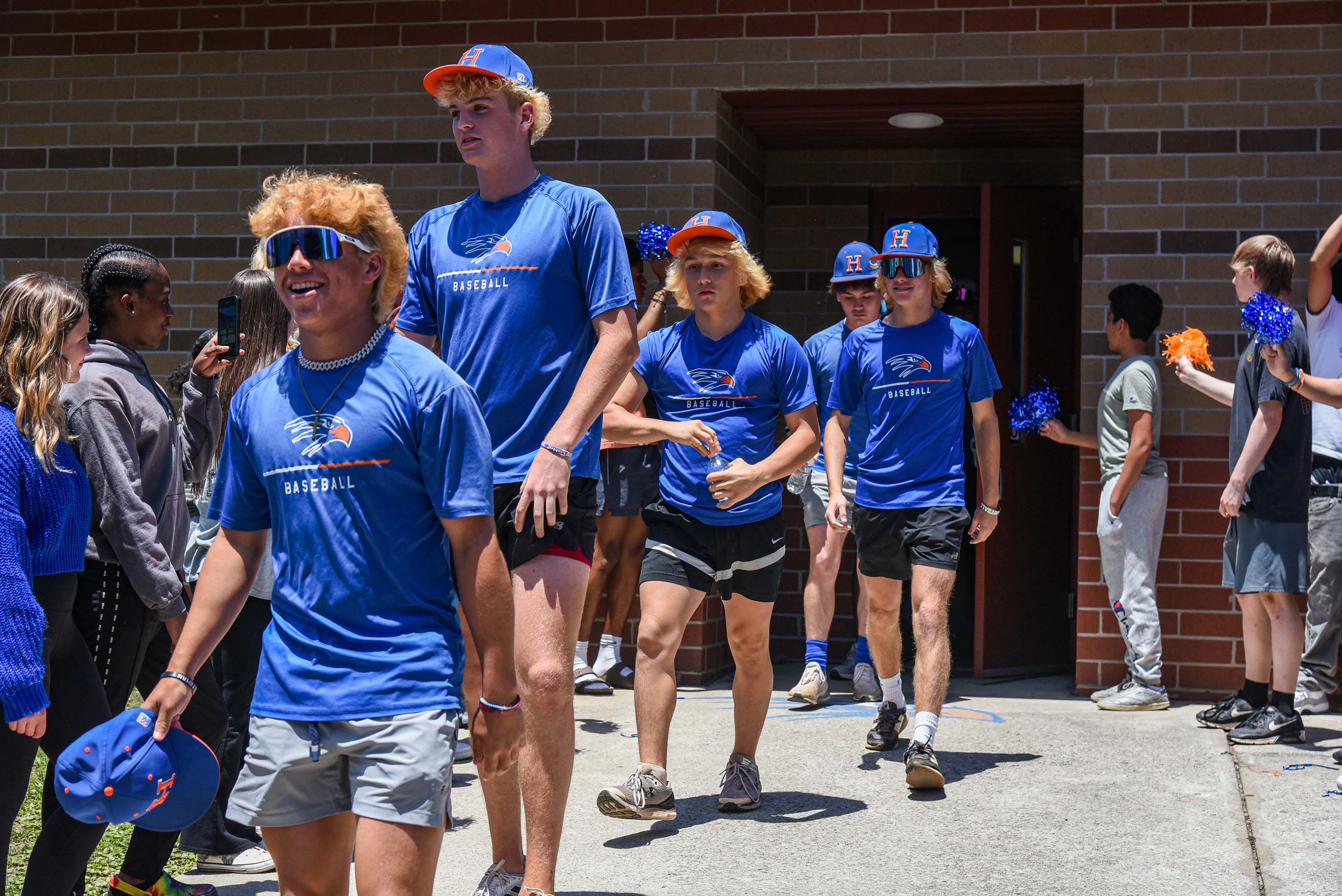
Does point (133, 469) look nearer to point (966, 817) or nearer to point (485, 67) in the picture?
point (485, 67)

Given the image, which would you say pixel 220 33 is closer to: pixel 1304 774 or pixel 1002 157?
pixel 1002 157

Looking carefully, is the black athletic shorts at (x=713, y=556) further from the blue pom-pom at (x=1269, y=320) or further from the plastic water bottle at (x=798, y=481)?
the blue pom-pom at (x=1269, y=320)

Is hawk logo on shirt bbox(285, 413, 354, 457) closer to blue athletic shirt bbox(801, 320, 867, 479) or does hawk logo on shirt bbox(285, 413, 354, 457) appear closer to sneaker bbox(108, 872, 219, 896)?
sneaker bbox(108, 872, 219, 896)

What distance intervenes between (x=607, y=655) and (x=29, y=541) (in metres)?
4.67

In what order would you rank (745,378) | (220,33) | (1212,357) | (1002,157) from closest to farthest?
(745,378) → (1212,357) → (220,33) → (1002,157)

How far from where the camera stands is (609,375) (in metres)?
3.80

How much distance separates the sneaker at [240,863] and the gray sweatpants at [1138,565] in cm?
485

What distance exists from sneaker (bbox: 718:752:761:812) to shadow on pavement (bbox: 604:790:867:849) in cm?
3

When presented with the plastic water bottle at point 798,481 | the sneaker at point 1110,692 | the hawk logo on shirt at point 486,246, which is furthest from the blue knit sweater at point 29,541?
the sneaker at point 1110,692

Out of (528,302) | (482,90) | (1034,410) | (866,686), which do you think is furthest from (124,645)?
(1034,410)

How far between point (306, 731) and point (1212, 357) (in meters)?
6.29

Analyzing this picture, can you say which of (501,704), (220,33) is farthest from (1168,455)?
(220,33)

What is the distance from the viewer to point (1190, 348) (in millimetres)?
7023

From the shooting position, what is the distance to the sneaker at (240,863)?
4598mm
